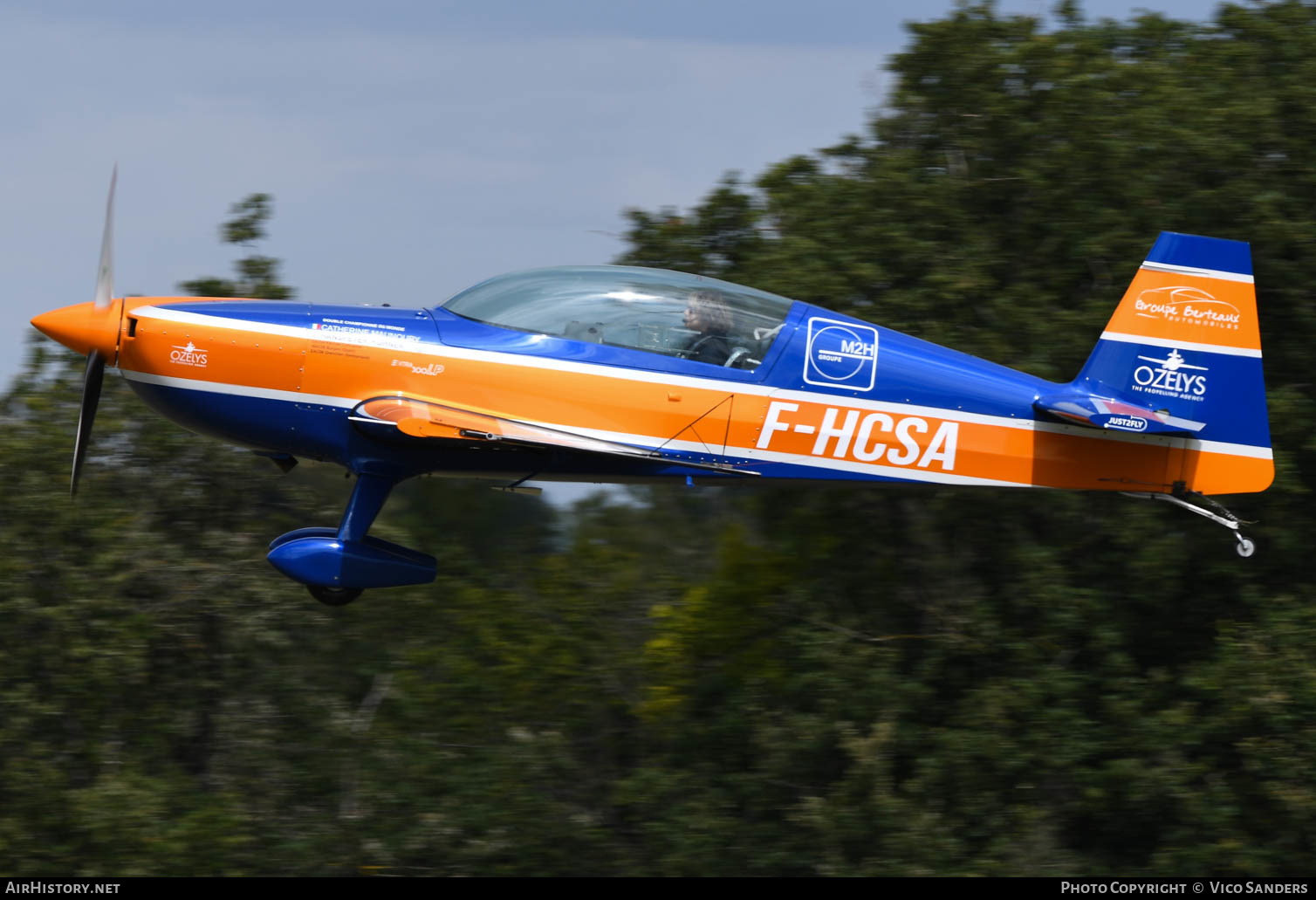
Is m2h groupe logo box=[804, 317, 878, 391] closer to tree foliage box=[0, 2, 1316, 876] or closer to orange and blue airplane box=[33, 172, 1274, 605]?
orange and blue airplane box=[33, 172, 1274, 605]

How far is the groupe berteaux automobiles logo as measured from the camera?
351 inches

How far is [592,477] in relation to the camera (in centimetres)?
916

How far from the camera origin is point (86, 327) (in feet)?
29.3

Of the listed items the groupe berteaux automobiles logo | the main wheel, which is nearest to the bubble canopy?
the groupe berteaux automobiles logo

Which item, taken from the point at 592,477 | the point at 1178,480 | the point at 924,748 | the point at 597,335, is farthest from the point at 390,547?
the point at 924,748

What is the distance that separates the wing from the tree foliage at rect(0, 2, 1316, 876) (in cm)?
399

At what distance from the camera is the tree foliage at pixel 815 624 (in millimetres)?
12117

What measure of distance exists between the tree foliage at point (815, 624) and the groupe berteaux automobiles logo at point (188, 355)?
4.50 meters

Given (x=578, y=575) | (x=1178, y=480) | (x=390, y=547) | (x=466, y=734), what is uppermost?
(x=1178, y=480)

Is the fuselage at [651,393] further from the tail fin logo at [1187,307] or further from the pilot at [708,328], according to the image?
the tail fin logo at [1187,307]

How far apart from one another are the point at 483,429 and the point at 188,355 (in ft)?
7.60

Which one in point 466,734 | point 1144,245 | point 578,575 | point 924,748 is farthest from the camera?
point 578,575

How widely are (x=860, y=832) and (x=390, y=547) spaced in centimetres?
684

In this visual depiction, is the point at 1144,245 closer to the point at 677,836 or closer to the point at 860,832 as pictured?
the point at 860,832
